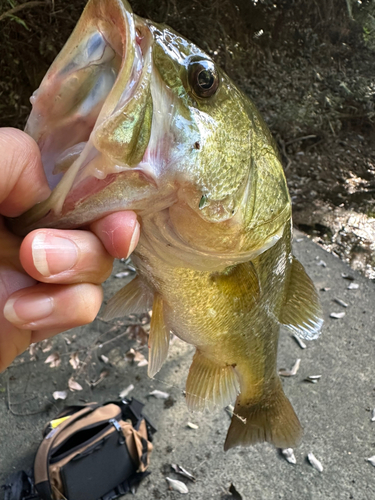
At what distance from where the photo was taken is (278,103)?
6.63 metres

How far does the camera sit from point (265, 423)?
5.30 ft

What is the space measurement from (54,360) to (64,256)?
7.16ft

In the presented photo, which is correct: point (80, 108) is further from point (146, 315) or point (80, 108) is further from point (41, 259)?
point (146, 315)

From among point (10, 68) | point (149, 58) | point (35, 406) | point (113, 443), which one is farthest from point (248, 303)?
point (10, 68)

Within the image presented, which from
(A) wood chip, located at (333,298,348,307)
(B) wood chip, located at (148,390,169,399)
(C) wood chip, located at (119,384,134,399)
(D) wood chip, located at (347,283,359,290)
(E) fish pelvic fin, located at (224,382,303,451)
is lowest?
(A) wood chip, located at (333,298,348,307)

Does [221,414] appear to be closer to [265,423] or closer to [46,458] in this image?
[265,423]

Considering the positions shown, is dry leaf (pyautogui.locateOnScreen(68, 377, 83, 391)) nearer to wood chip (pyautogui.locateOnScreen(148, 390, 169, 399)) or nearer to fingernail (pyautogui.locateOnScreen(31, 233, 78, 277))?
wood chip (pyautogui.locateOnScreen(148, 390, 169, 399))

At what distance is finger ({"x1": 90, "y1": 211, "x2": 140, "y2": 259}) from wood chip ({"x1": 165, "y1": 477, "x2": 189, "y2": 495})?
6.07ft

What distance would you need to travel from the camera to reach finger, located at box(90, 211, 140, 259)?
0.75 meters

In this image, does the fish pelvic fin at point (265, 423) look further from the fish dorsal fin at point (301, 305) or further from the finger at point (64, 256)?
the finger at point (64, 256)

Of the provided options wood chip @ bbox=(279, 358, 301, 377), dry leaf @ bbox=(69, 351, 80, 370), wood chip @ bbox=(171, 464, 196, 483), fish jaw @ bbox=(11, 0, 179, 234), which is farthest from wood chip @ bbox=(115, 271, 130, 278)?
fish jaw @ bbox=(11, 0, 179, 234)

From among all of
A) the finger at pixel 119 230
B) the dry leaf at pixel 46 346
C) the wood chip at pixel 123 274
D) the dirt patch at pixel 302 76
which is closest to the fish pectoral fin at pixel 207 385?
the finger at pixel 119 230

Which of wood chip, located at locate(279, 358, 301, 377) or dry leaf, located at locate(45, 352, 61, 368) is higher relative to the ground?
dry leaf, located at locate(45, 352, 61, 368)

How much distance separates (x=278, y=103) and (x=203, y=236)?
6482mm
